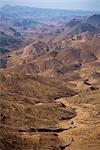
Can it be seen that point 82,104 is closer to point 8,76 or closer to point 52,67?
point 8,76

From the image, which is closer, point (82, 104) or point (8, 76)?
point (82, 104)

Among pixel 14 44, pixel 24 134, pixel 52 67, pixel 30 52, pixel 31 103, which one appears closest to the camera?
pixel 24 134

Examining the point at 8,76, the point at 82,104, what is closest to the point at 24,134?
the point at 82,104

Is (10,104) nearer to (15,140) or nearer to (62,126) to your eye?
(62,126)

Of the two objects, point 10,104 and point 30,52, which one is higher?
point 10,104

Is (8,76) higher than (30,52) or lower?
higher

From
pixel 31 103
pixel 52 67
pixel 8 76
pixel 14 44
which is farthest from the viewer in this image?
pixel 14 44

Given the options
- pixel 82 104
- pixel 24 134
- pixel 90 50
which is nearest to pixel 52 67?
pixel 90 50

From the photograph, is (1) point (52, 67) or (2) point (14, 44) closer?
(1) point (52, 67)

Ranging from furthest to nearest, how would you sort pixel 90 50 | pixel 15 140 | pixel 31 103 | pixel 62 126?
pixel 90 50 < pixel 31 103 < pixel 62 126 < pixel 15 140
